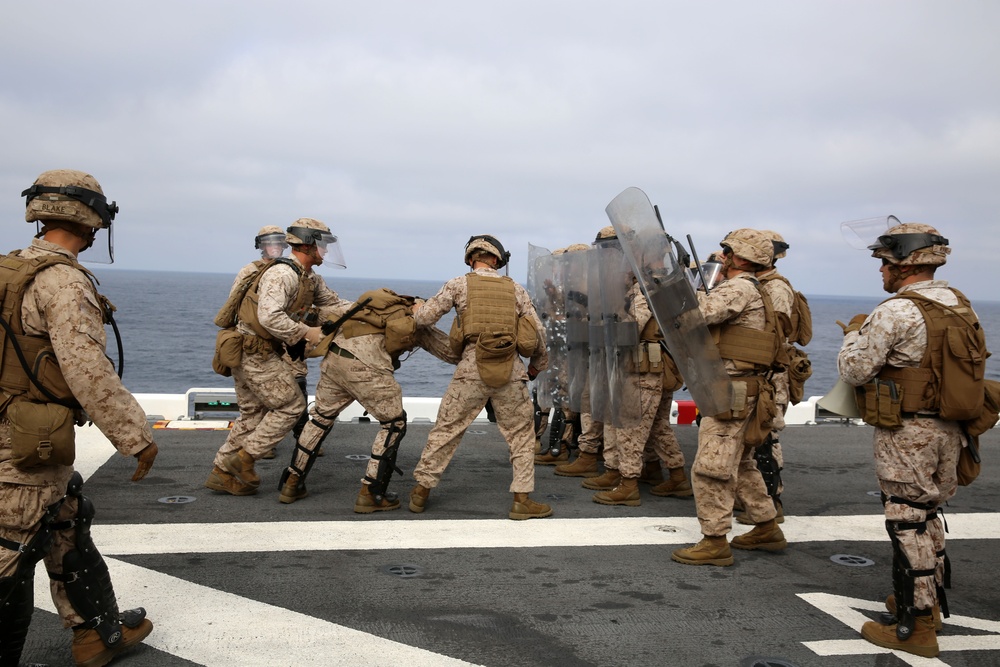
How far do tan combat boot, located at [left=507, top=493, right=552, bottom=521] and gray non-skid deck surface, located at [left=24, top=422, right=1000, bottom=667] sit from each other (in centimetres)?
12

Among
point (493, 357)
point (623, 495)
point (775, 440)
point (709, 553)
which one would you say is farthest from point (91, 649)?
point (775, 440)

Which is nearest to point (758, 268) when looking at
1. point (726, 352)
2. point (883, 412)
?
point (726, 352)

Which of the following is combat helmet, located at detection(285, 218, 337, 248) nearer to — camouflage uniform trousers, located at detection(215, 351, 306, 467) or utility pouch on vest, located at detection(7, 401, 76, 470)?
camouflage uniform trousers, located at detection(215, 351, 306, 467)

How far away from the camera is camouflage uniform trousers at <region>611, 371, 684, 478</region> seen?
6652mm

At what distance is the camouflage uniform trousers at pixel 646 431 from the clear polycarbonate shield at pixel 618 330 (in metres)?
0.08

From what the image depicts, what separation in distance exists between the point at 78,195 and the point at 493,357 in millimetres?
3113

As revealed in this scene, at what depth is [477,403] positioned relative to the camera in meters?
6.19

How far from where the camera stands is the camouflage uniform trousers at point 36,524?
3.27 meters

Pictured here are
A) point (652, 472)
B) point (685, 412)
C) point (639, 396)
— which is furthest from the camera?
point (685, 412)

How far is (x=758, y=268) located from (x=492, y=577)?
2.48 m

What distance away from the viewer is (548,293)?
7691mm

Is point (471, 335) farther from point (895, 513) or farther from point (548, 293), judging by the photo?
point (895, 513)

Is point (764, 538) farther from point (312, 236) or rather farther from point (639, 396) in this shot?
point (312, 236)

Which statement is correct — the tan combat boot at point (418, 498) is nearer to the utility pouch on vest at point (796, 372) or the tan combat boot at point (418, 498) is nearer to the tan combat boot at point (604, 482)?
the tan combat boot at point (604, 482)
